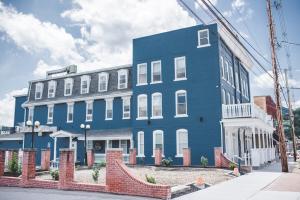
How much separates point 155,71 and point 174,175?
1211 cm

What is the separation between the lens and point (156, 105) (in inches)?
1058

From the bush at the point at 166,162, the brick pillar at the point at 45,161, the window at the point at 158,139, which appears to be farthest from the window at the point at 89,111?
the bush at the point at 166,162

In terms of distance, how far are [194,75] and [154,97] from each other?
435cm

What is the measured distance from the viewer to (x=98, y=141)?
100 ft

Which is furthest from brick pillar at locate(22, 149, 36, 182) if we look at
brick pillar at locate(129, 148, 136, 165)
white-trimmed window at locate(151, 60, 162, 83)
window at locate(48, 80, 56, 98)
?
window at locate(48, 80, 56, 98)

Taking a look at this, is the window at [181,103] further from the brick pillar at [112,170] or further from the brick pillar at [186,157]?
the brick pillar at [112,170]

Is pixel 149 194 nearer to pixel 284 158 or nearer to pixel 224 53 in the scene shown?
pixel 284 158

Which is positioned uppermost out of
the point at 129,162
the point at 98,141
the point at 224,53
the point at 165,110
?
the point at 224,53

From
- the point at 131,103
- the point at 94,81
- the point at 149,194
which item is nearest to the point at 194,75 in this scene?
the point at 131,103

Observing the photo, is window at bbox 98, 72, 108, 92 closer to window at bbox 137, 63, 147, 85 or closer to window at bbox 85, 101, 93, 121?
window at bbox 85, 101, 93, 121

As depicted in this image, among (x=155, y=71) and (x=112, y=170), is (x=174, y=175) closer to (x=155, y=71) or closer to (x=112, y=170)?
(x=112, y=170)

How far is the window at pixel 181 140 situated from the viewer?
977 inches

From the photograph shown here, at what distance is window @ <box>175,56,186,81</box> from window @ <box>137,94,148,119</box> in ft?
12.2

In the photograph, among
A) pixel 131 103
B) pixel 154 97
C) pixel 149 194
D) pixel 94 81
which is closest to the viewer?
pixel 149 194
